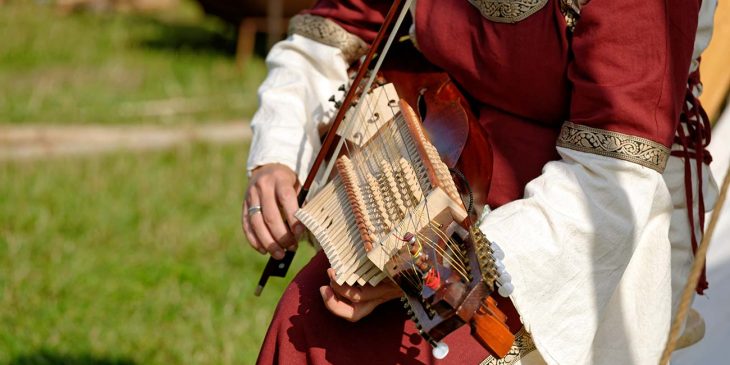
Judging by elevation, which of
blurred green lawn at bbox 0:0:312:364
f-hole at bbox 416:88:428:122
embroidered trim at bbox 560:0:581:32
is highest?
embroidered trim at bbox 560:0:581:32

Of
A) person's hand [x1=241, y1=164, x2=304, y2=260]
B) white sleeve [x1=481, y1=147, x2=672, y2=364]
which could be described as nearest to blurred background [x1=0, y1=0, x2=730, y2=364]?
white sleeve [x1=481, y1=147, x2=672, y2=364]

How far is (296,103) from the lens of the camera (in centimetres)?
206

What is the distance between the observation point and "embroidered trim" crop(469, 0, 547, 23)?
1.65m

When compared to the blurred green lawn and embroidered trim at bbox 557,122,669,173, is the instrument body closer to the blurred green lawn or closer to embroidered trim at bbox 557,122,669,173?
embroidered trim at bbox 557,122,669,173

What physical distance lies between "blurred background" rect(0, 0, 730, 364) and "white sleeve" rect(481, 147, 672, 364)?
837mm

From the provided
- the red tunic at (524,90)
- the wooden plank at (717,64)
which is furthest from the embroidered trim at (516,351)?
the wooden plank at (717,64)

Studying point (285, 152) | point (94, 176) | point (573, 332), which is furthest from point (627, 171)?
point (94, 176)

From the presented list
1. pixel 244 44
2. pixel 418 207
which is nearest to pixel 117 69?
pixel 244 44

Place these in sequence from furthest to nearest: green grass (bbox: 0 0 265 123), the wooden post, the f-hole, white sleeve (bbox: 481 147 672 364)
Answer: the wooden post
green grass (bbox: 0 0 265 123)
the f-hole
white sleeve (bbox: 481 147 672 364)

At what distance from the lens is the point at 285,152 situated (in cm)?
200

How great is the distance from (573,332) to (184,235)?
277cm

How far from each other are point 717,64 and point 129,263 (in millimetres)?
2282

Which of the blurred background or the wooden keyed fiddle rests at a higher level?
the wooden keyed fiddle

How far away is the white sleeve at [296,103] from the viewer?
2012 mm
